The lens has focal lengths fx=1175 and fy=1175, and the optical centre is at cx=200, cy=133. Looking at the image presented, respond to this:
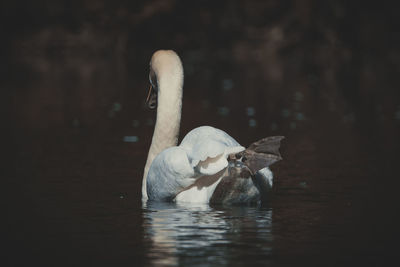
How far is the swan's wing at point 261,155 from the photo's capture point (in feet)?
30.8

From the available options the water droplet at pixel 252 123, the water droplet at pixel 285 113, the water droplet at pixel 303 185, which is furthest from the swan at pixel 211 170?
the water droplet at pixel 285 113

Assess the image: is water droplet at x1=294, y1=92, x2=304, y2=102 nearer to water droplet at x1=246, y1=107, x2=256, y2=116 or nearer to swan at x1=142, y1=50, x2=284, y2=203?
water droplet at x1=246, y1=107, x2=256, y2=116

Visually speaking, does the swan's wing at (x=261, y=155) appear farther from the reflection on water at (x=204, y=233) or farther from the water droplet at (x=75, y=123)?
the water droplet at (x=75, y=123)

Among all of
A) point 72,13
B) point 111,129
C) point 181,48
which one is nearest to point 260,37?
point 181,48

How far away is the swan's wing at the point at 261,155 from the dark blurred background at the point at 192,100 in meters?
0.67

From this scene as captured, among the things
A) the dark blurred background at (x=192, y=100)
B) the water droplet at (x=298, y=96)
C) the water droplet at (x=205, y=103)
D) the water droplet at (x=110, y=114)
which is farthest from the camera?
the water droplet at (x=298, y=96)

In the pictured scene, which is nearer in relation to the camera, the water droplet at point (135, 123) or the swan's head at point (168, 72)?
the swan's head at point (168, 72)

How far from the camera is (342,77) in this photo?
95.3 ft

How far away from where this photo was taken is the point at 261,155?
30.9 ft

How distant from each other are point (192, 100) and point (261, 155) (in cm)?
1325

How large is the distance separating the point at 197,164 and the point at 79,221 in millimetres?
1072

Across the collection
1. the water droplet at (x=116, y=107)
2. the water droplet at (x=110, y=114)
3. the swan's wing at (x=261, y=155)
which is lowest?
the swan's wing at (x=261, y=155)

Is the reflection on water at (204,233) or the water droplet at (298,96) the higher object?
the water droplet at (298,96)

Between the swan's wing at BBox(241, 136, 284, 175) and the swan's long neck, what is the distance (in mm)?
1766
